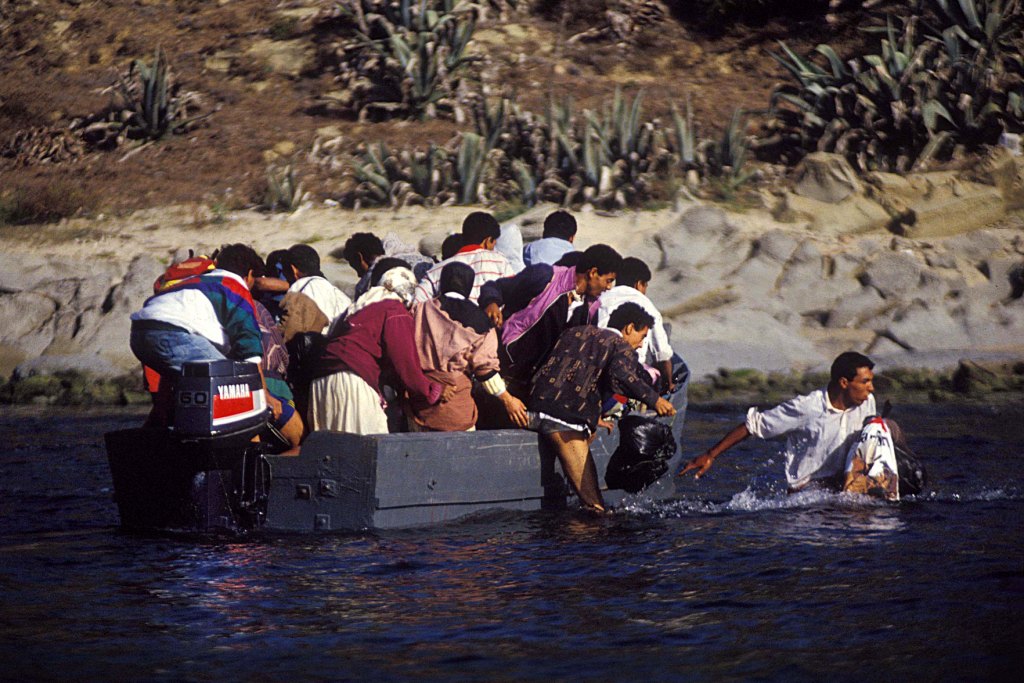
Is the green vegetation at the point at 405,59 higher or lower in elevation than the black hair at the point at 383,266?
higher

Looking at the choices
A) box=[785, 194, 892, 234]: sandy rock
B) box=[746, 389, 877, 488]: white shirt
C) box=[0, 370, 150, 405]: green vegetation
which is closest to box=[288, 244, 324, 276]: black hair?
box=[746, 389, 877, 488]: white shirt

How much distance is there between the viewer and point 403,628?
23.7ft

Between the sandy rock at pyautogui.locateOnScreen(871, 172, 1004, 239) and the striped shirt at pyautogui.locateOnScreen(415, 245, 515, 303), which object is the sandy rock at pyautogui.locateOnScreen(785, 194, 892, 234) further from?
the striped shirt at pyautogui.locateOnScreen(415, 245, 515, 303)

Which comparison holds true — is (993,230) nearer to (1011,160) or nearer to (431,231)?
(1011,160)

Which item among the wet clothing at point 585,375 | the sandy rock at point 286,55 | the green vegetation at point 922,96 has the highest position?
the sandy rock at point 286,55

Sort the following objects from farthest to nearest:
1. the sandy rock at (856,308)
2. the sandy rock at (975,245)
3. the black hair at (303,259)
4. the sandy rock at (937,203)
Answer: the sandy rock at (937,203) < the sandy rock at (975,245) < the sandy rock at (856,308) < the black hair at (303,259)

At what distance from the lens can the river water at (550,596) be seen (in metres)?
6.64

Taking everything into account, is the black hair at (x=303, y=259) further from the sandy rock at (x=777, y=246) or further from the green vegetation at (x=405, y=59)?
the green vegetation at (x=405, y=59)

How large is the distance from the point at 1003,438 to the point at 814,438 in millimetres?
5207

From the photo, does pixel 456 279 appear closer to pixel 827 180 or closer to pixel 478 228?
pixel 478 228

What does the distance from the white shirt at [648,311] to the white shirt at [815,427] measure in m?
1.02

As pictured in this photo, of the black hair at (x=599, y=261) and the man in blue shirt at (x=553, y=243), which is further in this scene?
the man in blue shirt at (x=553, y=243)

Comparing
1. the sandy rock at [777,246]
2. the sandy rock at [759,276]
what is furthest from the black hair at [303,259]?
the sandy rock at [777,246]

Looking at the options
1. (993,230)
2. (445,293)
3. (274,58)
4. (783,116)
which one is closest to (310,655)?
(445,293)
